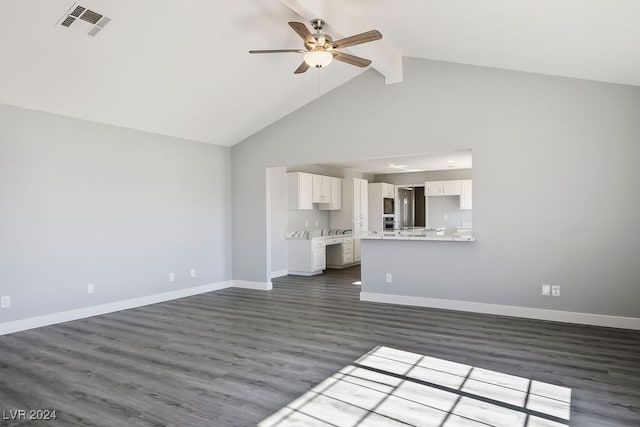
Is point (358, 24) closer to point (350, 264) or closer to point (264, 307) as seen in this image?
point (264, 307)

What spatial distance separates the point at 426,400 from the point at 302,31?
3.13 metres

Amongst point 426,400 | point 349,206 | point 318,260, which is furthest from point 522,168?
point 349,206

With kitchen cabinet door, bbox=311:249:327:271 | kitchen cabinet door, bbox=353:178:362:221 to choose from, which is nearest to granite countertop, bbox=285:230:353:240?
kitchen cabinet door, bbox=311:249:327:271

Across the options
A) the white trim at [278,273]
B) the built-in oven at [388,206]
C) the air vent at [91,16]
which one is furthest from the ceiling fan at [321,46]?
the built-in oven at [388,206]

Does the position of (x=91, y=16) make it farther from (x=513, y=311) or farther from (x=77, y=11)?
(x=513, y=311)

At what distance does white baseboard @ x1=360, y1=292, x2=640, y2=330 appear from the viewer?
4492 mm

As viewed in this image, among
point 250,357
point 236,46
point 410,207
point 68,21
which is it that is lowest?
point 250,357

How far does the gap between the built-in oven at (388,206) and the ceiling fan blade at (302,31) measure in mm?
7222

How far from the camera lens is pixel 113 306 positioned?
5.54 metres

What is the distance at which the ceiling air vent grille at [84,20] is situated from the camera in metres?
3.53

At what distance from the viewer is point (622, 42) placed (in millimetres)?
3391

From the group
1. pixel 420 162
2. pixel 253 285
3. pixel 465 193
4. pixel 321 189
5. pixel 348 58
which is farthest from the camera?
pixel 465 193

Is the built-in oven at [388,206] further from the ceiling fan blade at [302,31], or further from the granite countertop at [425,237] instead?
the ceiling fan blade at [302,31]

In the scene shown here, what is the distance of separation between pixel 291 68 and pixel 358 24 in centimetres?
129
